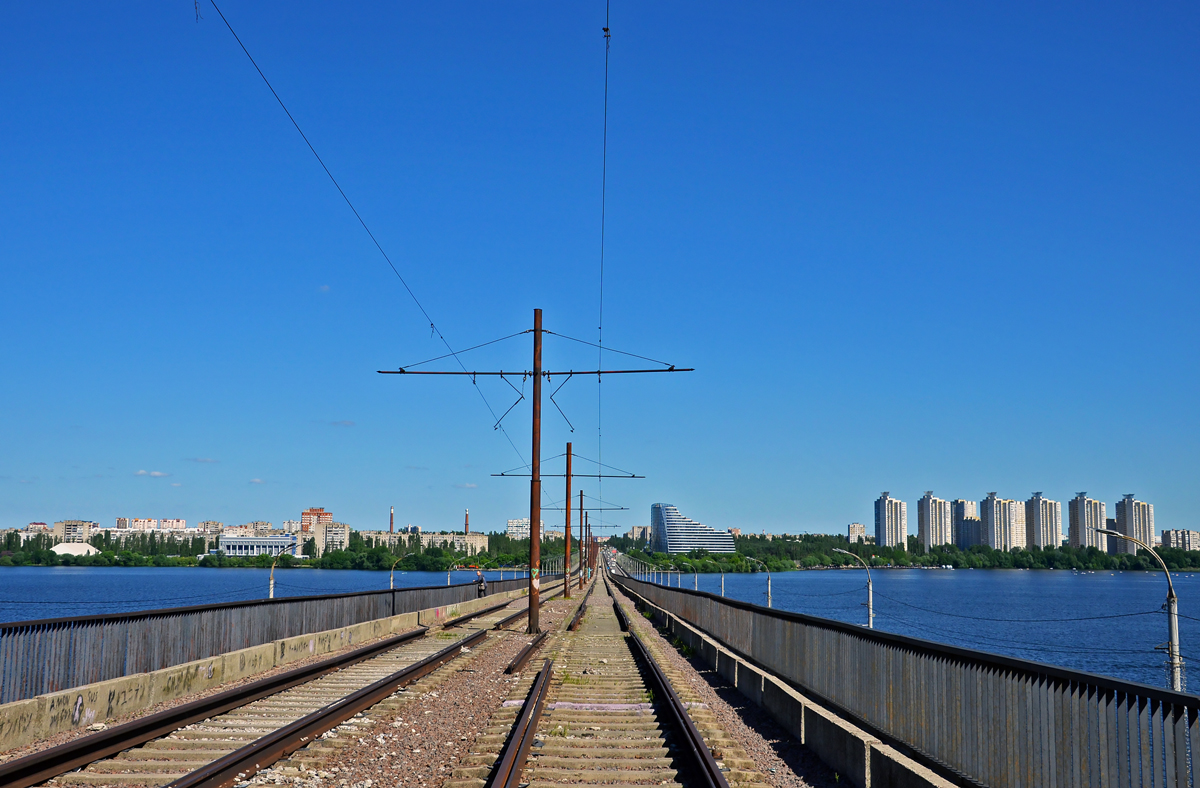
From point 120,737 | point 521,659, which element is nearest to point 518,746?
point 120,737

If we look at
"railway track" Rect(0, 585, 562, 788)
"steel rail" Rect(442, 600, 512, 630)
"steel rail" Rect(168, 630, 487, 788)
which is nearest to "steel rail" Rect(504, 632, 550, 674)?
"railway track" Rect(0, 585, 562, 788)

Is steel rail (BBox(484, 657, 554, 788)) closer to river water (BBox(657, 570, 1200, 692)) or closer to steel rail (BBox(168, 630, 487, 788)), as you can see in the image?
steel rail (BBox(168, 630, 487, 788))

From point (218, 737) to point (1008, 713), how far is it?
8701mm

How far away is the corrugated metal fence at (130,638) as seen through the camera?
42.5 feet

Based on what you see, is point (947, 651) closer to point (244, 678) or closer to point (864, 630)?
point (864, 630)

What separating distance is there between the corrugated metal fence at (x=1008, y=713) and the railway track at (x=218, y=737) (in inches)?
257

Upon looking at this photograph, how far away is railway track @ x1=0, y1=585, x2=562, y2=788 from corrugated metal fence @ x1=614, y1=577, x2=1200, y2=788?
6.52 m

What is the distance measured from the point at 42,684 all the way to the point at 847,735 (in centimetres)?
1080

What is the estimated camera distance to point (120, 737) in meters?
10.5

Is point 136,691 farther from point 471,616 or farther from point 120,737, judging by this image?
point 471,616

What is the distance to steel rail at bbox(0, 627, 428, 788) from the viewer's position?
8875 mm

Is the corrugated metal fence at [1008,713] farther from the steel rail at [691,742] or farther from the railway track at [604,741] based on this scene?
the steel rail at [691,742]

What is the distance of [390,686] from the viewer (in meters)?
15.9

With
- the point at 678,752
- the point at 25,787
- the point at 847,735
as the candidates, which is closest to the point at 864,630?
the point at 847,735
